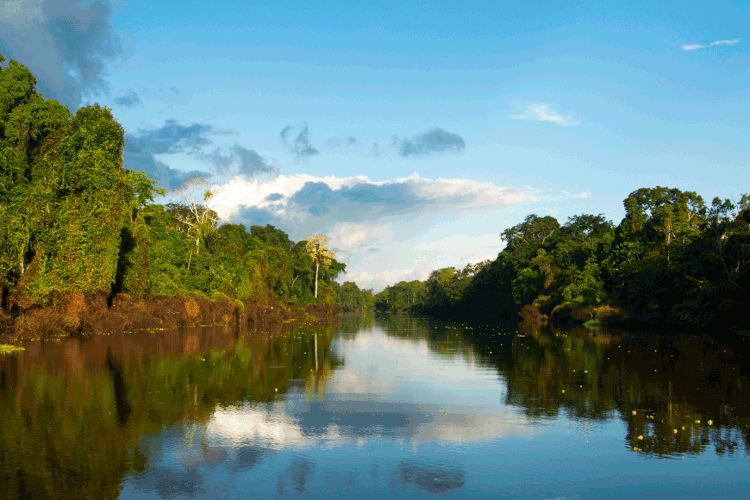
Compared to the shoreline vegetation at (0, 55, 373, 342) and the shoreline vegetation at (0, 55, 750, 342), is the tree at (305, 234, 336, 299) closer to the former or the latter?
the shoreline vegetation at (0, 55, 750, 342)

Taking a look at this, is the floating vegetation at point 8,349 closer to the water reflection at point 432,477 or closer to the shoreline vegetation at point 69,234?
the shoreline vegetation at point 69,234

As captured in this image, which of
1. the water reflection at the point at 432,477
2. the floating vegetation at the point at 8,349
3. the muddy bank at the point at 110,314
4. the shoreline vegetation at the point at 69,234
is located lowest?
the water reflection at the point at 432,477

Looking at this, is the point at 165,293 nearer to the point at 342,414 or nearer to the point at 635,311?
the point at 342,414

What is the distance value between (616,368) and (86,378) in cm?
1720

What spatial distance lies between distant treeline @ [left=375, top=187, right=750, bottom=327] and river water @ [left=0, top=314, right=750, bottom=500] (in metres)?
25.9

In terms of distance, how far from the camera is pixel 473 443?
347 inches

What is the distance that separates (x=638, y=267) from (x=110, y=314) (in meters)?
47.9

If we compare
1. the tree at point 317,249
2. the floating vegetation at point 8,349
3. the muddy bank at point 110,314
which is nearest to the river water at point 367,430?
the floating vegetation at point 8,349

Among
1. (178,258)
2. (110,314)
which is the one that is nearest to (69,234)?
(110,314)

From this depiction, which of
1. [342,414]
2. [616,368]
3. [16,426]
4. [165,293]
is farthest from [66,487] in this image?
[165,293]

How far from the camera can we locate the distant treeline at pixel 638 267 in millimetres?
39344

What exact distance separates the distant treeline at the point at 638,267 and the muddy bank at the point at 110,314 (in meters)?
38.4

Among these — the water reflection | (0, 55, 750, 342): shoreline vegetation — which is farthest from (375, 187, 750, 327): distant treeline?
the water reflection

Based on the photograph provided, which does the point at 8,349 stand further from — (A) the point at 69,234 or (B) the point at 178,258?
(B) the point at 178,258
